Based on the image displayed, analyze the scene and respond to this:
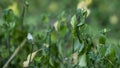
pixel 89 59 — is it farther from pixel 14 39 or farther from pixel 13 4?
pixel 13 4

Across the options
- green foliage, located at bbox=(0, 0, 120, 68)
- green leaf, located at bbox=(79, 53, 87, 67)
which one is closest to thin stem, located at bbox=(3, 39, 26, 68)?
green foliage, located at bbox=(0, 0, 120, 68)

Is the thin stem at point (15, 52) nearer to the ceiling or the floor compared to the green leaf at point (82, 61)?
nearer to the ceiling

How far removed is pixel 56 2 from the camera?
544 cm

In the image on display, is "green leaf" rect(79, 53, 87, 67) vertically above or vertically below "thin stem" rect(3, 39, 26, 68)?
below

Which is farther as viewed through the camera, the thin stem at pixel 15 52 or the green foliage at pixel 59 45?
the thin stem at pixel 15 52

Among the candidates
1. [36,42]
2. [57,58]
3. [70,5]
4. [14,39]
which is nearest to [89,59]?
[57,58]

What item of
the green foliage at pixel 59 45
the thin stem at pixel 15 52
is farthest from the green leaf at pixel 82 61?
the thin stem at pixel 15 52

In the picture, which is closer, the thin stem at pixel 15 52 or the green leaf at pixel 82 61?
the green leaf at pixel 82 61

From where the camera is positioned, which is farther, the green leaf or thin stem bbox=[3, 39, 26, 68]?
thin stem bbox=[3, 39, 26, 68]

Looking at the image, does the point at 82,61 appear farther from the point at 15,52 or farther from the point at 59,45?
the point at 15,52

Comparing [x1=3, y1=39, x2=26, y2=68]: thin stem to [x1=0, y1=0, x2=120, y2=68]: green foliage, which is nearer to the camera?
[x1=0, y1=0, x2=120, y2=68]: green foliage

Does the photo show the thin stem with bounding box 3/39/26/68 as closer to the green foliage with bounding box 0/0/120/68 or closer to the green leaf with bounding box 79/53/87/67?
the green foliage with bounding box 0/0/120/68

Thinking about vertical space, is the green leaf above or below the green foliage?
below

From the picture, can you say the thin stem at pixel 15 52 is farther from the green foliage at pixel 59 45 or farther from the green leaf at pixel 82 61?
the green leaf at pixel 82 61
